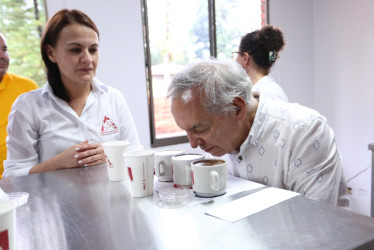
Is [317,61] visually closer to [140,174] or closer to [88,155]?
[88,155]

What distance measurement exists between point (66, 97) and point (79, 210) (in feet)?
2.93

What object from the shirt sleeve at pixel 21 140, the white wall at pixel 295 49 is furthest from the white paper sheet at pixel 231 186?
the white wall at pixel 295 49

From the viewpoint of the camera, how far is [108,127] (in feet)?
5.36

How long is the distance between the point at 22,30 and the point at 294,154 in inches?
98.8

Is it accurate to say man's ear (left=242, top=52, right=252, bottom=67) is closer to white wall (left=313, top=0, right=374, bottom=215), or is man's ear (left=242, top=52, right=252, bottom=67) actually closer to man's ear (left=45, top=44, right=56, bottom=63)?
man's ear (left=45, top=44, right=56, bottom=63)

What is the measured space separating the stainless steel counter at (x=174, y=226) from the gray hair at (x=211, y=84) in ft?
1.00

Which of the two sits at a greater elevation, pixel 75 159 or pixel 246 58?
pixel 246 58

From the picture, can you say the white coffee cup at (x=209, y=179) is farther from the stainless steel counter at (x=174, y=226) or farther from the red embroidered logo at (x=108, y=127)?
the red embroidered logo at (x=108, y=127)

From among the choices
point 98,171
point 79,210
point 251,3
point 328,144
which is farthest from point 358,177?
point 79,210

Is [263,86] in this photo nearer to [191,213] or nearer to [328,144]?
[328,144]

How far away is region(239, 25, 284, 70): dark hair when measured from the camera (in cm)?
234

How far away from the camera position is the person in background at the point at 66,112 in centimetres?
145

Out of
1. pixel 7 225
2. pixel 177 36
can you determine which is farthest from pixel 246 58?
pixel 7 225

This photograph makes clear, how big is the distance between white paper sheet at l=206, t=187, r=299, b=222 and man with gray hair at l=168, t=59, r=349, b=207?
0.21 m
